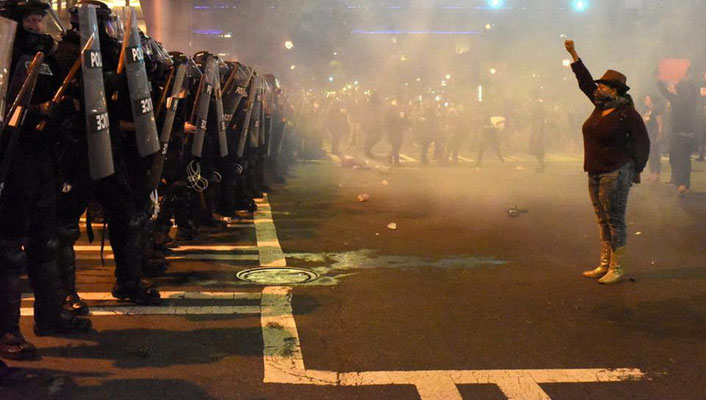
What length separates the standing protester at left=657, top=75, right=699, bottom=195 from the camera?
12.8 meters

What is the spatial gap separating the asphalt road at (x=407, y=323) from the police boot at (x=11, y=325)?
0.10 metres

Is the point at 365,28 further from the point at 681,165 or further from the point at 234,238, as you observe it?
the point at 234,238

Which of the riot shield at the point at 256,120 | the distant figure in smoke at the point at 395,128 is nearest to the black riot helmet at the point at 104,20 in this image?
the riot shield at the point at 256,120

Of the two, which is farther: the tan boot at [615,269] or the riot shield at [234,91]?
the riot shield at [234,91]

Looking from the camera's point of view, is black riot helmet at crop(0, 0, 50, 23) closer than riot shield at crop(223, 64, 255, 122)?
Yes

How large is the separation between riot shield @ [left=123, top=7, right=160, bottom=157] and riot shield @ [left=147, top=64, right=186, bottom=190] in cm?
43

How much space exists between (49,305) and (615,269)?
4642mm

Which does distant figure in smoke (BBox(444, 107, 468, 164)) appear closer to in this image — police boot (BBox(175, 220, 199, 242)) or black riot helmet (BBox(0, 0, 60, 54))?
police boot (BBox(175, 220, 199, 242))

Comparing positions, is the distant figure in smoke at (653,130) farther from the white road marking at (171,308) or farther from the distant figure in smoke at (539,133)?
the white road marking at (171,308)

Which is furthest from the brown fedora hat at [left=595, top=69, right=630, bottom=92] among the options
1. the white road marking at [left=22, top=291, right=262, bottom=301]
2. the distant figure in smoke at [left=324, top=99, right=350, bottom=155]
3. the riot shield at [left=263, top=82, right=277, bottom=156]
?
the distant figure in smoke at [left=324, top=99, right=350, bottom=155]

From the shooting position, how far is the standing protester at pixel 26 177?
13.2 feet

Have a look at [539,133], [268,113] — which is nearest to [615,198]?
[268,113]

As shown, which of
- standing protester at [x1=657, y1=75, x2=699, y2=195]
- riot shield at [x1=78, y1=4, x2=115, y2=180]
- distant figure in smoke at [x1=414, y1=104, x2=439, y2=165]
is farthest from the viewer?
distant figure in smoke at [x1=414, y1=104, x2=439, y2=165]

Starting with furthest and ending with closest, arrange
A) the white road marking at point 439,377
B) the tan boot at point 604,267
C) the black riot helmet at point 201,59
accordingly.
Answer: the black riot helmet at point 201,59 < the tan boot at point 604,267 < the white road marking at point 439,377
